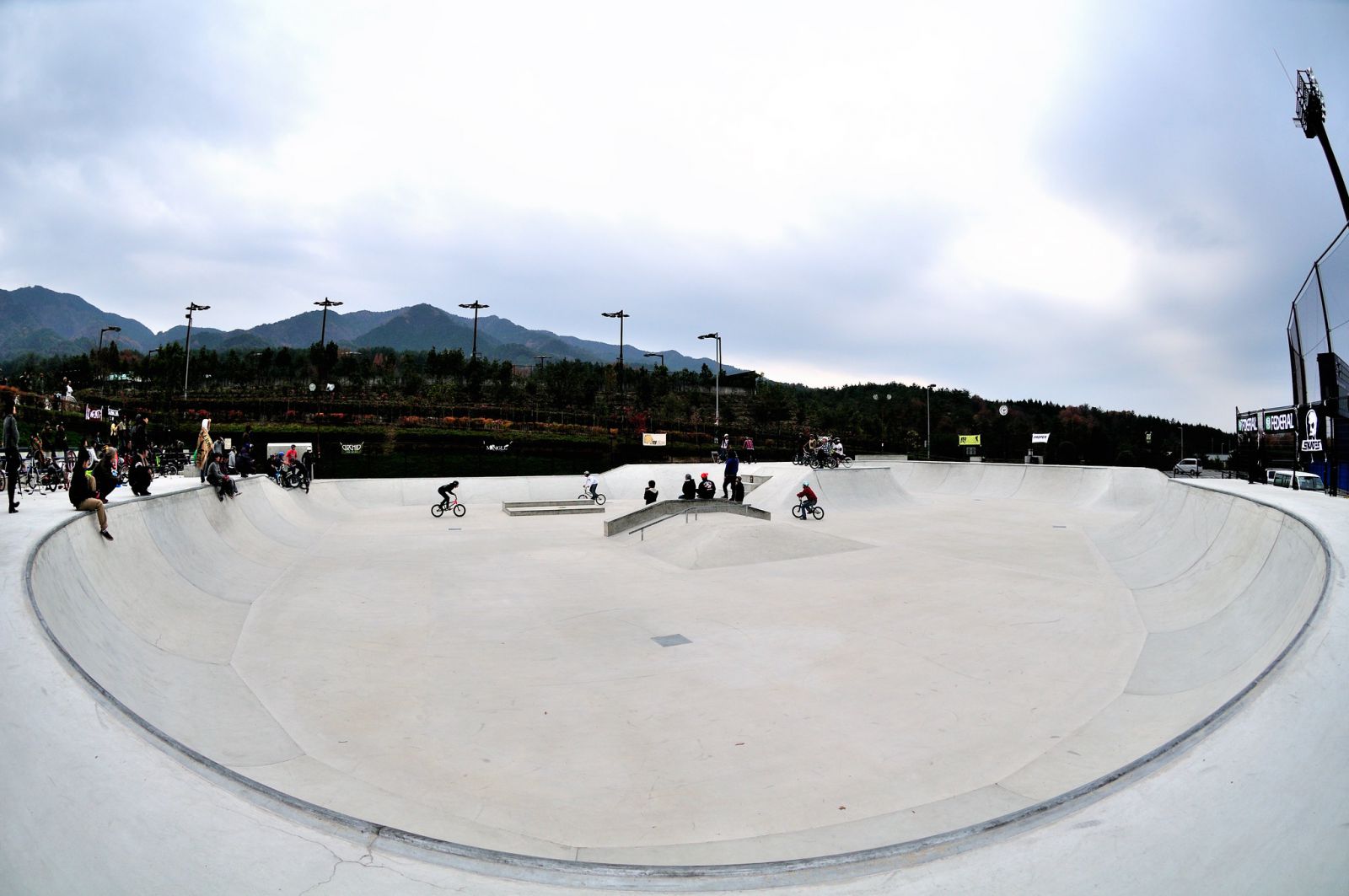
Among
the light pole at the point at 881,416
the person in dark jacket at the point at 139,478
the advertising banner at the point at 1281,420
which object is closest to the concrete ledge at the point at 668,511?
the person in dark jacket at the point at 139,478

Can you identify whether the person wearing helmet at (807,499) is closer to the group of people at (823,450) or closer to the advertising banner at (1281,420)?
the group of people at (823,450)

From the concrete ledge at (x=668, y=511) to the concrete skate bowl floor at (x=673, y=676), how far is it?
11.1 ft

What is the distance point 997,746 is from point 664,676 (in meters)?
3.14

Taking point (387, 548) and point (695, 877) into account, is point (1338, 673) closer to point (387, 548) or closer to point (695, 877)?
point (695, 877)

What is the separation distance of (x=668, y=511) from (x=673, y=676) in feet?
36.3

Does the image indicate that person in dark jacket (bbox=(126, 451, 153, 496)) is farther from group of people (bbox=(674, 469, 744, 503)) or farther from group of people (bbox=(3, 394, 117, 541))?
group of people (bbox=(674, 469, 744, 503))

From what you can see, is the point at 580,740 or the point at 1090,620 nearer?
the point at 580,740

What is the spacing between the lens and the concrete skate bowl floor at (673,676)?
419 centimetres

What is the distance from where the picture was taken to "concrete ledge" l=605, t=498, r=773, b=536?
17797 millimetres

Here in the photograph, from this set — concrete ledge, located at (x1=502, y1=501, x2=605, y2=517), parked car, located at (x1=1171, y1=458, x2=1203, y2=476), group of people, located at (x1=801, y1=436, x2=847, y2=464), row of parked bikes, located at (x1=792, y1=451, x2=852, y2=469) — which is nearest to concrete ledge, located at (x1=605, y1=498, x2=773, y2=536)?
concrete ledge, located at (x1=502, y1=501, x2=605, y2=517)

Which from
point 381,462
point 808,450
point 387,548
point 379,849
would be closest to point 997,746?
point 379,849

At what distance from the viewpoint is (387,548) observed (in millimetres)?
15406

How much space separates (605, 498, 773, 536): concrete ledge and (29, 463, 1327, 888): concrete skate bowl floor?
11.1 feet

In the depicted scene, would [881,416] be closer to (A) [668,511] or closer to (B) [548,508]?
(B) [548,508]
